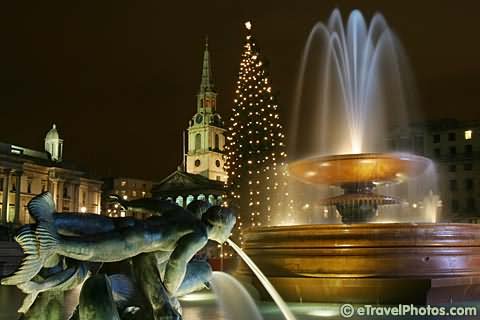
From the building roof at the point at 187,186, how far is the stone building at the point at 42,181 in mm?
14877

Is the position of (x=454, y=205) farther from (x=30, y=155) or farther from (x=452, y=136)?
(x=30, y=155)

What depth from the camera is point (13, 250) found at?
92.5 feet

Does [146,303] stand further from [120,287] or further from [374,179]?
[374,179]

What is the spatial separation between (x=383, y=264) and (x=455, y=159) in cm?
5868

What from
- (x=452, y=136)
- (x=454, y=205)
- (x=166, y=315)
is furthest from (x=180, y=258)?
(x=452, y=136)

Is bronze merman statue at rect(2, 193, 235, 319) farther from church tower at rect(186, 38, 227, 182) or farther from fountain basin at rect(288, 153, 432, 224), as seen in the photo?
church tower at rect(186, 38, 227, 182)

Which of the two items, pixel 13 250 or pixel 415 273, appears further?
pixel 13 250

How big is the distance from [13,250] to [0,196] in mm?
41745

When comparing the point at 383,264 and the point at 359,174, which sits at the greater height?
the point at 359,174

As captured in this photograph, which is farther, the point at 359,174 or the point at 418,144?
the point at 418,144

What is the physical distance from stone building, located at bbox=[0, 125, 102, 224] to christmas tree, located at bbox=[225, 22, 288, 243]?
29318mm

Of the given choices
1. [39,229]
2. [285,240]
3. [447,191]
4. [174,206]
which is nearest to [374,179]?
[285,240]

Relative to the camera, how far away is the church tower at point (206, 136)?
105 m

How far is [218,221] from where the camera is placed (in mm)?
5082
